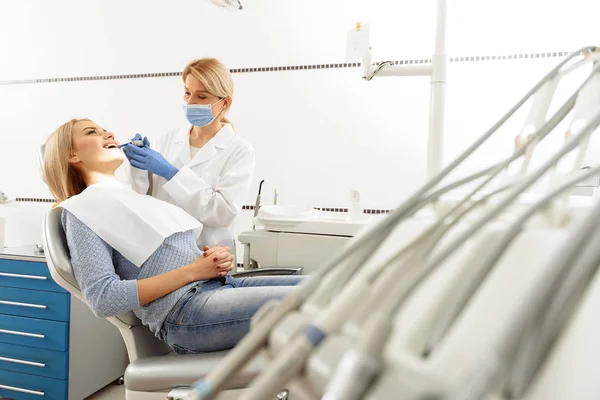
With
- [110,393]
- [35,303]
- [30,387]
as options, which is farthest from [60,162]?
[110,393]

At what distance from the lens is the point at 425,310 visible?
22 cm

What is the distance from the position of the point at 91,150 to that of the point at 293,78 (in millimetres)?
1355

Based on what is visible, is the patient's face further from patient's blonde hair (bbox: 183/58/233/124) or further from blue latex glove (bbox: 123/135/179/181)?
patient's blonde hair (bbox: 183/58/233/124)

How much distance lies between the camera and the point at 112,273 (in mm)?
1231

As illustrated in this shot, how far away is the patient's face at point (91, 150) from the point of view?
162cm

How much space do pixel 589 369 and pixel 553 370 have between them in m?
0.02

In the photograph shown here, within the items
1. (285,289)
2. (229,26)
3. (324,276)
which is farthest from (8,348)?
(324,276)

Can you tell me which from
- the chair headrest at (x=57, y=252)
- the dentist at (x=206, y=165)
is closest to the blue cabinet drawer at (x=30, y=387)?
the dentist at (x=206, y=165)

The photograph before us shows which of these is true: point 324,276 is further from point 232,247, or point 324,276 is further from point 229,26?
point 229,26

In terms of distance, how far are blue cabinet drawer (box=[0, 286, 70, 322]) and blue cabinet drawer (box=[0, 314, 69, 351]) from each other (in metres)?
0.03

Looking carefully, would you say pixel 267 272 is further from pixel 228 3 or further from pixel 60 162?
pixel 228 3

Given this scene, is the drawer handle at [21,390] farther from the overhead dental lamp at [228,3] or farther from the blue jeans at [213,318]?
the overhead dental lamp at [228,3]

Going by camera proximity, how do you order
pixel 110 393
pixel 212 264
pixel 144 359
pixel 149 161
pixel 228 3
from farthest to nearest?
pixel 110 393 → pixel 228 3 → pixel 149 161 → pixel 212 264 → pixel 144 359

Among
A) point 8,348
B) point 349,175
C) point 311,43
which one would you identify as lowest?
point 8,348
